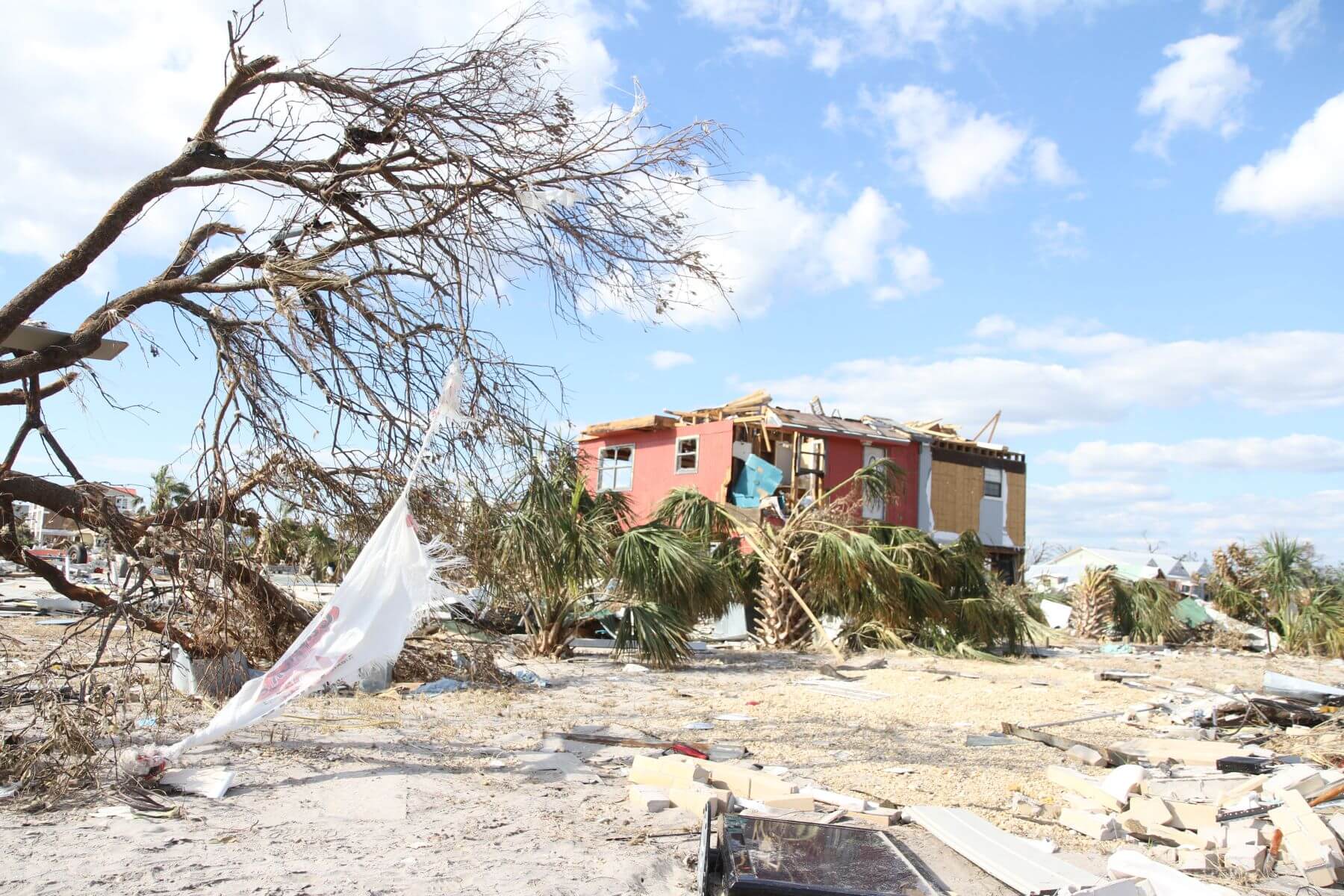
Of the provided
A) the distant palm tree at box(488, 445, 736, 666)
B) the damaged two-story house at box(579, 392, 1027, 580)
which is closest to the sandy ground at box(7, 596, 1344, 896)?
the distant palm tree at box(488, 445, 736, 666)

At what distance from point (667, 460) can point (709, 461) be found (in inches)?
67.3

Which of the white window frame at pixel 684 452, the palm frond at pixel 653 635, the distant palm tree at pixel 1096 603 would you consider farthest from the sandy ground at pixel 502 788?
the white window frame at pixel 684 452

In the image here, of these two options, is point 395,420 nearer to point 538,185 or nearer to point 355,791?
point 538,185

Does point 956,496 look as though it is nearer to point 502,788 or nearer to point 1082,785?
point 1082,785

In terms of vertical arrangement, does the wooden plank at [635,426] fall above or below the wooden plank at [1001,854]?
above

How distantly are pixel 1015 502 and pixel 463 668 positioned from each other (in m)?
24.4

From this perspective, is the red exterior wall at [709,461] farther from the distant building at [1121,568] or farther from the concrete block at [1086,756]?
the concrete block at [1086,756]

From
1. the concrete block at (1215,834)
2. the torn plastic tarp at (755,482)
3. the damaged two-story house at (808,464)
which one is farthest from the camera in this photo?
the damaged two-story house at (808,464)

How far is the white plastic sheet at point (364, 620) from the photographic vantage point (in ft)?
17.1

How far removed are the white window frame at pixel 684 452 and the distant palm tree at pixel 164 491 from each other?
19.4 metres

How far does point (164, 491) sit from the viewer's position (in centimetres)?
627

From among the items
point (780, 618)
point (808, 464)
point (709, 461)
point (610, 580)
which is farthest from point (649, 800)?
point (808, 464)

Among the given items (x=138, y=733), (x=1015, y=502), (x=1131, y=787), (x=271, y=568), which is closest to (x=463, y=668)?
(x=271, y=568)

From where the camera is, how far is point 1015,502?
30.1 metres
